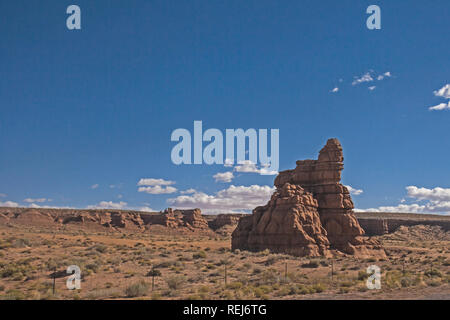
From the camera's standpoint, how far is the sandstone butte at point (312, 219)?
33.7 meters

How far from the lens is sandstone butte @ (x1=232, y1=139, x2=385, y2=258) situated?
3369cm

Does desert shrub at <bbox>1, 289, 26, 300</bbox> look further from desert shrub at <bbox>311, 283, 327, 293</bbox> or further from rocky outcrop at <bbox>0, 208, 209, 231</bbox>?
rocky outcrop at <bbox>0, 208, 209, 231</bbox>

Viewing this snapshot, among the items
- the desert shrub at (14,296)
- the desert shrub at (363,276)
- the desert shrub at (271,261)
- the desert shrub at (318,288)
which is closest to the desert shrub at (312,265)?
the desert shrub at (271,261)

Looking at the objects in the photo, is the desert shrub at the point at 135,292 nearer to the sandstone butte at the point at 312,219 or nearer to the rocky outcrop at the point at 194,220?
the sandstone butte at the point at 312,219

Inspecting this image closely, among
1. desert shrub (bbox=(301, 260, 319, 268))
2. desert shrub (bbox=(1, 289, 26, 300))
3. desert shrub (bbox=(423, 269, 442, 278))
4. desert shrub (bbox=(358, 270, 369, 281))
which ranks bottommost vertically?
desert shrub (bbox=(423, 269, 442, 278))

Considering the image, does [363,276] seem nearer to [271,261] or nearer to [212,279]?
[271,261]

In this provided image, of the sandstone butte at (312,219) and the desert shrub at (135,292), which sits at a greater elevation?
the sandstone butte at (312,219)

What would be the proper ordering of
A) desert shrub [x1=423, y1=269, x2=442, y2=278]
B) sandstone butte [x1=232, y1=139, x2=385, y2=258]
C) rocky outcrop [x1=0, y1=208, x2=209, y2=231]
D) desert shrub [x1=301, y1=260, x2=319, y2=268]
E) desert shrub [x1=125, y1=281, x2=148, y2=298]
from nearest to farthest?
1. desert shrub [x1=125, y1=281, x2=148, y2=298]
2. desert shrub [x1=423, y1=269, x2=442, y2=278]
3. desert shrub [x1=301, y1=260, x2=319, y2=268]
4. sandstone butte [x1=232, y1=139, x2=385, y2=258]
5. rocky outcrop [x1=0, y1=208, x2=209, y2=231]

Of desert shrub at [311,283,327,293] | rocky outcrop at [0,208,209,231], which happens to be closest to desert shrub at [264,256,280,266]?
desert shrub at [311,283,327,293]

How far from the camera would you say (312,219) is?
114 feet

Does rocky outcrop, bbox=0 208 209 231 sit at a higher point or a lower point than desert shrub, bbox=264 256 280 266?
higher

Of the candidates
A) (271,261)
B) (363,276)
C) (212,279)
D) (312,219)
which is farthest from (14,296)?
(312,219)
